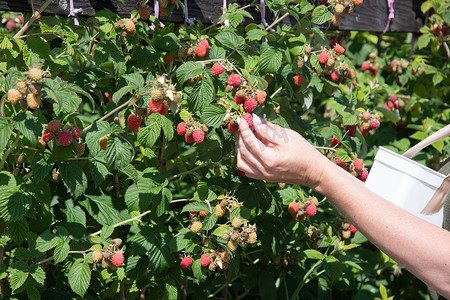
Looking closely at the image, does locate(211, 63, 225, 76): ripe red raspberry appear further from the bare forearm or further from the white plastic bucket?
the white plastic bucket

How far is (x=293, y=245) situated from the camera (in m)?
2.43

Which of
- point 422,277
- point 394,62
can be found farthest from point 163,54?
point 394,62

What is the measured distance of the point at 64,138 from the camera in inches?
57.4

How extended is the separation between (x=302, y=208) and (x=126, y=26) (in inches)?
37.8

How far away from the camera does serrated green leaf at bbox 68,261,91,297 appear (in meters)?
1.56

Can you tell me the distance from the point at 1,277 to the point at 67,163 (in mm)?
408

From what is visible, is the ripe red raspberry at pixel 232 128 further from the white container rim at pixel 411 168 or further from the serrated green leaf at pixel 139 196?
the white container rim at pixel 411 168

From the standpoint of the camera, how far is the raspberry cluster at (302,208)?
2.06 metres

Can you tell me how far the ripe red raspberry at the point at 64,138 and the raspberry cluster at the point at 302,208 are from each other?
953mm

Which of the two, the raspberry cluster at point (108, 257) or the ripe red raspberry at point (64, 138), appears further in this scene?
the raspberry cluster at point (108, 257)

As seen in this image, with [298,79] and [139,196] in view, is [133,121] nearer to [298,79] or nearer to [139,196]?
[139,196]

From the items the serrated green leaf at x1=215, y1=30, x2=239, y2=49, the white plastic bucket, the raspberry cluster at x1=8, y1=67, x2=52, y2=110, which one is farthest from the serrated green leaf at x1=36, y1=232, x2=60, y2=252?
the white plastic bucket

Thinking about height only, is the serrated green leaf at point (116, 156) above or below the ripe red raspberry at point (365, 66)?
above

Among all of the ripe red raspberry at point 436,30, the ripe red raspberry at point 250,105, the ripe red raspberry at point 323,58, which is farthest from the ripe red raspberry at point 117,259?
A: the ripe red raspberry at point 436,30
